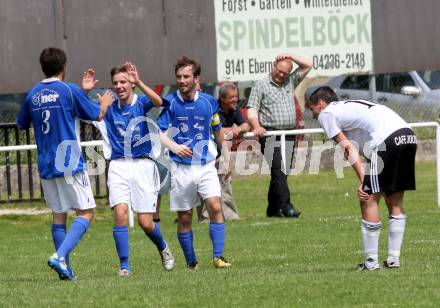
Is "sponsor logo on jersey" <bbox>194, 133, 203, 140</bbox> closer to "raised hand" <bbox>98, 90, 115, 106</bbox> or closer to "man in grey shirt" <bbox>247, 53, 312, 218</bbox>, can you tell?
"raised hand" <bbox>98, 90, 115, 106</bbox>

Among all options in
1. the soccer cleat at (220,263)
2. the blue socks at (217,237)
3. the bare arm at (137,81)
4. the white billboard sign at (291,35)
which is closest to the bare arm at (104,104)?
the bare arm at (137,81)

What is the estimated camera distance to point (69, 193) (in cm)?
1165

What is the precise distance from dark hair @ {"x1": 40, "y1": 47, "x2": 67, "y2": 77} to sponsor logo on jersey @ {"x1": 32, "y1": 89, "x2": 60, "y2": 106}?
0.20 meters

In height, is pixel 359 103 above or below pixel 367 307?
above

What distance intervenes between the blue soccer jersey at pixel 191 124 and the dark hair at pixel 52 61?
126cm

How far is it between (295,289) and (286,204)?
27.0 feet

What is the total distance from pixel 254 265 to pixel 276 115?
5947 mm

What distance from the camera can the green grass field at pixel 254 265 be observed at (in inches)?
390

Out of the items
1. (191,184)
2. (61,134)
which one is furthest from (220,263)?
(61,134)

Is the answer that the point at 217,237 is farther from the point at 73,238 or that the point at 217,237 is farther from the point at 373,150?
the point at 373,150

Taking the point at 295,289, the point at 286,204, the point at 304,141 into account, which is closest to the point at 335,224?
the point at 286,204

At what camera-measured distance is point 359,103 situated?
11.5m

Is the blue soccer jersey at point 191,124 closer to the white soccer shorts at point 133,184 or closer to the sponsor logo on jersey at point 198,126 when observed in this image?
the sponsor logo on jersey at point 198,126

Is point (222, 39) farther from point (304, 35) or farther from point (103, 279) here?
point (103, 279)
